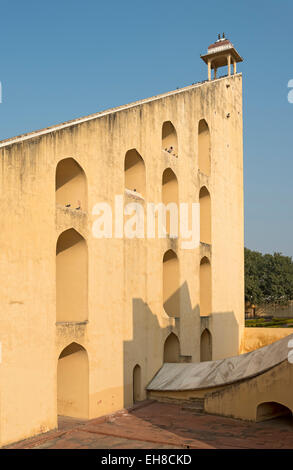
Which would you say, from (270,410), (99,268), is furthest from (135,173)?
(270,410)

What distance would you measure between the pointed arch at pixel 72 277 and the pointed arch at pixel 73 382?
31.6 inches

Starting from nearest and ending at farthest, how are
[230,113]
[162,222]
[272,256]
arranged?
[162,222] → [230,113] → [272,256]

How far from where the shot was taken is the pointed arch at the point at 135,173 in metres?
13.5

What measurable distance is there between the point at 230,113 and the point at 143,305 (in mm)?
11528

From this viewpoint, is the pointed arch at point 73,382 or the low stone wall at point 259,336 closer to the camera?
the pointed arch at point 73,382

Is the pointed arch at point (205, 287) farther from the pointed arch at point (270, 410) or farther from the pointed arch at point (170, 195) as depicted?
the pointed arch at point (270, 410)

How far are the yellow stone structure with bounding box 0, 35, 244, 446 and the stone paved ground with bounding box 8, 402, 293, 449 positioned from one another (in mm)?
374

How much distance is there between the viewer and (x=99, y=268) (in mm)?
11508

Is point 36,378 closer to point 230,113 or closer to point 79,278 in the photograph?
point 79,278

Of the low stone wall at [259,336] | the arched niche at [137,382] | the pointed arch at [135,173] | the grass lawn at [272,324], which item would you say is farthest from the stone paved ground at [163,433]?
the grass lawn at [272,324]

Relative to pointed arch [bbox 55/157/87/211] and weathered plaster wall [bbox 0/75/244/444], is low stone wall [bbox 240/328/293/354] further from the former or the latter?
pointed arch [bbox 55/157/87/211]

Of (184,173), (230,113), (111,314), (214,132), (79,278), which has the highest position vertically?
(230,113)
